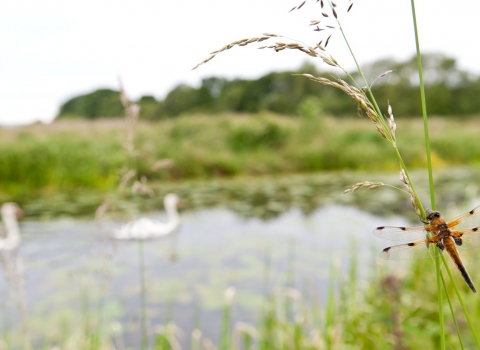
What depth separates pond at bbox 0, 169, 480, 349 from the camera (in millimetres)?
2977

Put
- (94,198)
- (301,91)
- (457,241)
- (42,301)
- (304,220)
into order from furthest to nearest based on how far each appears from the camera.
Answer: (301,91)
(94,198)
(304,220)
(42,301)
(457,241)

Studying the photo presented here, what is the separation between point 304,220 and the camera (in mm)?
5801

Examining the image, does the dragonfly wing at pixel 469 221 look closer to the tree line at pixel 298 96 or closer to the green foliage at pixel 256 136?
the green foliage at pixel 256 136

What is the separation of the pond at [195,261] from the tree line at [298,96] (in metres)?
15.7

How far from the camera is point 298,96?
23.3 m

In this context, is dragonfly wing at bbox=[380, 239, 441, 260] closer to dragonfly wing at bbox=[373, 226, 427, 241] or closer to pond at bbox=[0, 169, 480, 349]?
dragonfly wing at bbox=[373, 226, 427, 241]

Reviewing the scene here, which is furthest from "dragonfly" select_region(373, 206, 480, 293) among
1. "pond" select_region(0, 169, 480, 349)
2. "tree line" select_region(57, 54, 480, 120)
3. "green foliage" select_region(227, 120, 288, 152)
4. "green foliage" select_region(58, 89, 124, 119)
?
"tree line" select_region(57, 54, 480, 120)

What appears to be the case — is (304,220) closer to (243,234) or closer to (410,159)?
(243,234)

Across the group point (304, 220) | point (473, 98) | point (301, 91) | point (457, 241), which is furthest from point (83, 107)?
point (457, 241)

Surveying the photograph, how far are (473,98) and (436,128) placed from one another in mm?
10974

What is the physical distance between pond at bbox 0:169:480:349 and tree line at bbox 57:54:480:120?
15.7m

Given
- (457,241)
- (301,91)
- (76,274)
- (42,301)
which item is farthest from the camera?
(301,91)

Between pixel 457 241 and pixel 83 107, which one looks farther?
pixel 83 107

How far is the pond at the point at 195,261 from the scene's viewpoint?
298 cm
